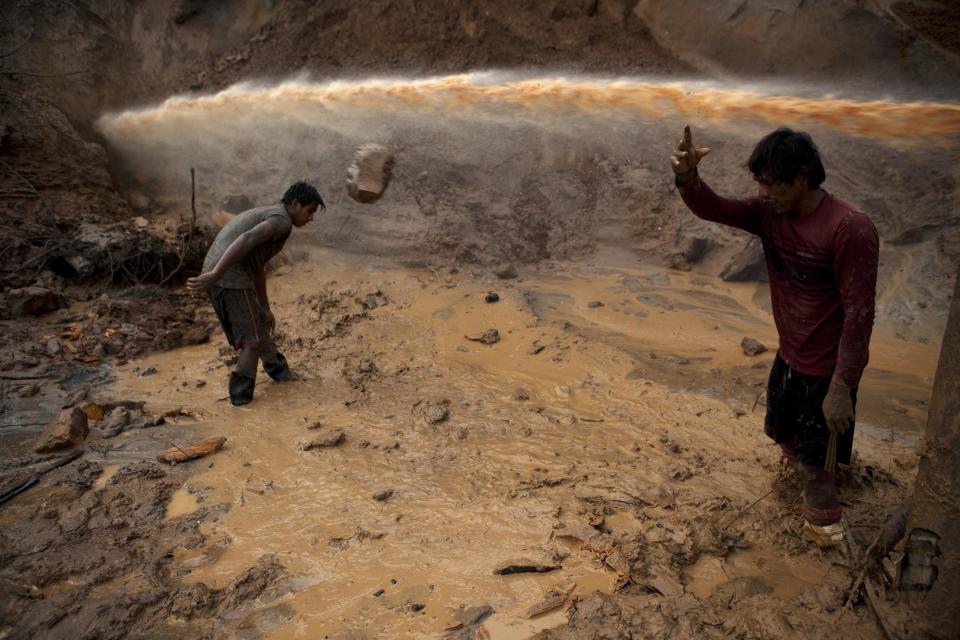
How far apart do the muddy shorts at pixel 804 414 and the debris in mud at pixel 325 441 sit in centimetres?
226

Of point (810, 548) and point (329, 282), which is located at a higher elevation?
point (329, 282)

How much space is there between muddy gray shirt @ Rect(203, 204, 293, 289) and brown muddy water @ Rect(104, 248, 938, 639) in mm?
828

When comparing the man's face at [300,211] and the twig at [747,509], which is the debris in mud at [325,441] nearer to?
the man's face at [300,211]

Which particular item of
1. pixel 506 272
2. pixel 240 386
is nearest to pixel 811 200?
pixel 240 386

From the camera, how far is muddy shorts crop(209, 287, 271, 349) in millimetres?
4207

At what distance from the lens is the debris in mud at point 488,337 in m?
5.14

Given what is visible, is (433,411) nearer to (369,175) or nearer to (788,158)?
(788,158)

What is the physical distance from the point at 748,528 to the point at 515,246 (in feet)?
15.1

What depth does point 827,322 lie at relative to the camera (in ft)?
7.95

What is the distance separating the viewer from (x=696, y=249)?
6.58 meters

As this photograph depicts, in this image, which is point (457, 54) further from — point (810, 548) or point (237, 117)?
point (810, 548)

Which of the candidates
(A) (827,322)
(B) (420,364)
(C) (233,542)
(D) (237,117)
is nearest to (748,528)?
(A) (827,322)

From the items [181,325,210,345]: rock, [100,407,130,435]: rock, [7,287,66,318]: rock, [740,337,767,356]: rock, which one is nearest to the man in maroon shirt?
[740,337,767,356]: rock

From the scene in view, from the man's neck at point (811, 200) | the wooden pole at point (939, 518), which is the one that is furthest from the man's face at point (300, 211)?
the wooden pole at point (939, 518)
